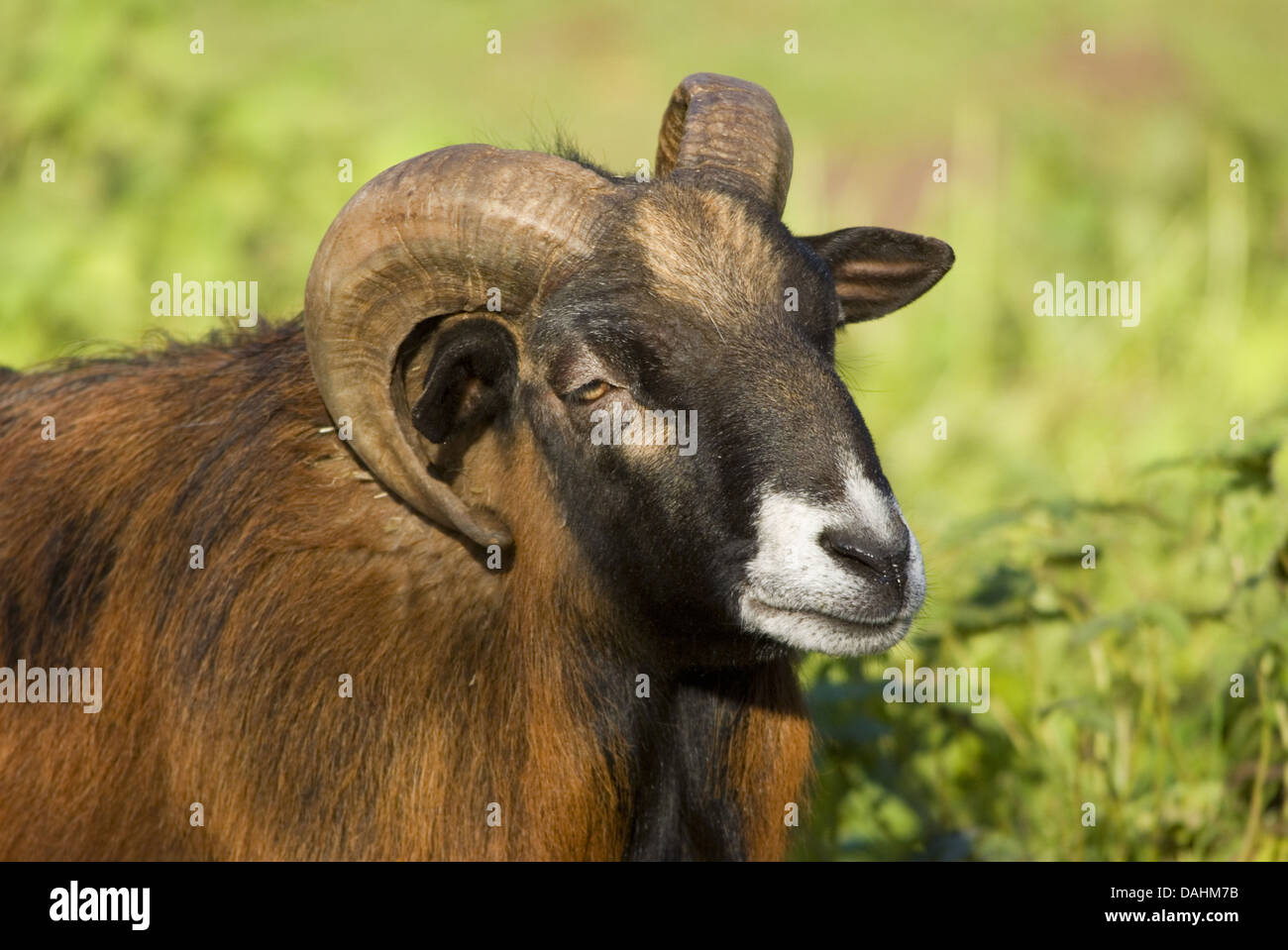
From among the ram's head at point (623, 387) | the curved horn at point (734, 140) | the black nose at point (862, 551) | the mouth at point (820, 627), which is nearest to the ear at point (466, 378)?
the ram's head at point (623, 387)

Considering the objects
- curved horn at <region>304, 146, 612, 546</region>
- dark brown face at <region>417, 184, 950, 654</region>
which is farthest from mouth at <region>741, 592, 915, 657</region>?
curved horn at <region>304, 146, 612, 546</region>

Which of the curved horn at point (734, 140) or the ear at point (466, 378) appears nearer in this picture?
the ear at point (466, 378)

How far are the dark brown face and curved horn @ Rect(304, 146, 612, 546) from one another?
0.45ft

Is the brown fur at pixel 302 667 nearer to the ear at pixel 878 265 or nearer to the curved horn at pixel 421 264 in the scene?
the curved horn at pixel 421 264

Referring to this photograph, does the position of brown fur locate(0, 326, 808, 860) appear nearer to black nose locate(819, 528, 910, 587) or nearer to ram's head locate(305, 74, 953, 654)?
ram's head locate(305, 74, 953, 654)

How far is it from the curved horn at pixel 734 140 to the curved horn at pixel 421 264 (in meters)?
0.59

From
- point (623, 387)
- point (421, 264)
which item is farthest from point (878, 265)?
point (421, 264)

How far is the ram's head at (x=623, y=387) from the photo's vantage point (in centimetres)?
489

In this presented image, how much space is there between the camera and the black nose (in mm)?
4750

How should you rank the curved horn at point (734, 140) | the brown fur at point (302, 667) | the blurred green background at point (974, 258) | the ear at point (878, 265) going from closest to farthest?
the brown fur at point (302, 667) < the curved horn at point (734, 140) < the ear at point (878, 265) < the blurred green background at point (974, 258)

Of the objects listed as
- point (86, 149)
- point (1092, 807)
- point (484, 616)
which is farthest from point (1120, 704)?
point (86, 149)

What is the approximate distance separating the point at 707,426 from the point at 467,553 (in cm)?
100

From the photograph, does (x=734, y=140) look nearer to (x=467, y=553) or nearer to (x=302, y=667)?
(x=467, y=553)
